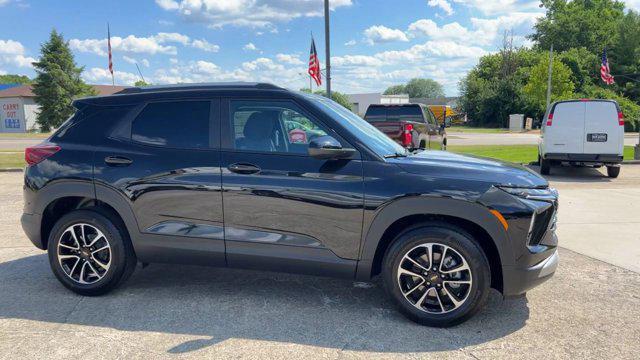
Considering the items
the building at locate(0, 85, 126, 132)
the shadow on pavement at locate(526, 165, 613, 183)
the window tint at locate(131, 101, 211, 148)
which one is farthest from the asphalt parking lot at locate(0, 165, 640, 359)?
the building at locate(0, 85, 126, 132)

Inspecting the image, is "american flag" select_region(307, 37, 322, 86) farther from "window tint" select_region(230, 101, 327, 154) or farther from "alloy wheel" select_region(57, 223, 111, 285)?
"alloy wheel" select_region(57, 223, 111, 285)

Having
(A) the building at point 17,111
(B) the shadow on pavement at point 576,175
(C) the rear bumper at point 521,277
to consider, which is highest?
(A) the building at point 17,111

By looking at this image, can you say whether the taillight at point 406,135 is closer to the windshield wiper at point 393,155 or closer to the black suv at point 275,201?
the black suv at point 275,201

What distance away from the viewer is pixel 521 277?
3.48 meters

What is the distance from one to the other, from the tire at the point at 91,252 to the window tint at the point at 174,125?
2.63ft

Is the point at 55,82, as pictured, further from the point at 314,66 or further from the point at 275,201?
the point at 275,201

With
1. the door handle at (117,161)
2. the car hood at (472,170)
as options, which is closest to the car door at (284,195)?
the car hood at (472,170)

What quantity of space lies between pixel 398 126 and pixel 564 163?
4838 mm

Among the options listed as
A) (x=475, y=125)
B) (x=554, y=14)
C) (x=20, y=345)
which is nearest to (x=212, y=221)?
(x=20, y=345)

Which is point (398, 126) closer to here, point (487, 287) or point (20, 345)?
point (487, 287)

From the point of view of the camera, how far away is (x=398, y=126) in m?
10.2

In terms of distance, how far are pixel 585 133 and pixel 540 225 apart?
9242 mm

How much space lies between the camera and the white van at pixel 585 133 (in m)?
11.2

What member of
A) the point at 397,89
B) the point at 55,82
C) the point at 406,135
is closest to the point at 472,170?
the point at 406,135
